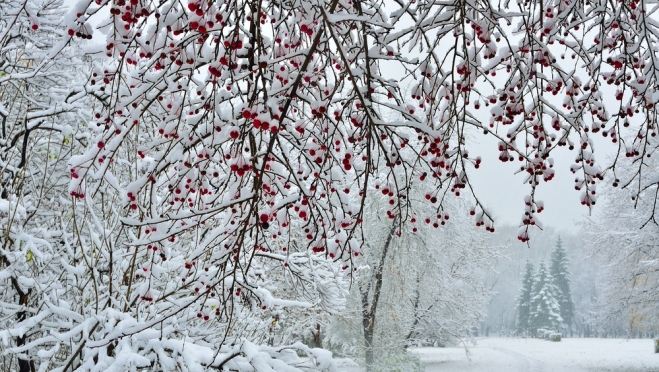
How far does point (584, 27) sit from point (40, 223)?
6393 mm

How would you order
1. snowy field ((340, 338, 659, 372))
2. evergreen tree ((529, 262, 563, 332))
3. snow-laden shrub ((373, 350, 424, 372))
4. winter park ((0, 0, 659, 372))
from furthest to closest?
evergreen tree ((529, 262, 563, 332)), snowy field ((340, 338, 659, 372)), snow-laden shrub ((373, 350, 424, 372)), winter park ((0, 0, 659, 372))

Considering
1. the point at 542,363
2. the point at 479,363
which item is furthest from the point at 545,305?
the point at 479,363

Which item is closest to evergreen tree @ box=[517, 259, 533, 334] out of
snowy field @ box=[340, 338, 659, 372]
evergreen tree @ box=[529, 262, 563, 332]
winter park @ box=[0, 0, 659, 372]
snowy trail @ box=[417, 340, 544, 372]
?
evergreen tree @ box=[529, 262, 563, 332]

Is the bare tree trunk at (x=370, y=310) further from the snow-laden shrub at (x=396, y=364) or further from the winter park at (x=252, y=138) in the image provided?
the winter park at (x=252, y=138)

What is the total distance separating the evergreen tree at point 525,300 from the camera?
4506cm

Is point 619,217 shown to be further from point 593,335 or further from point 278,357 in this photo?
point 593,335

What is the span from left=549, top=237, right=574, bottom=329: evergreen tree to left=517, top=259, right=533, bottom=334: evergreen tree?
2145mm

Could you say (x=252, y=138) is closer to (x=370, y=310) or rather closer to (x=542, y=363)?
(x=370, y=310)

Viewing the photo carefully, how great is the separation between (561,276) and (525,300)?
3.94 metres

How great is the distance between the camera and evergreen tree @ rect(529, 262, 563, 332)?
139ft

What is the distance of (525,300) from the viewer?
45.9m

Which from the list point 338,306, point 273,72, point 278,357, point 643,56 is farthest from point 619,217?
point 273,72

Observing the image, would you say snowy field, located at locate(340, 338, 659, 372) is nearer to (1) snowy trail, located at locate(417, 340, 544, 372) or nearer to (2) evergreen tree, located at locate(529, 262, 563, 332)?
(1) snowy trail, located at locate(417, 340, 544, 372)

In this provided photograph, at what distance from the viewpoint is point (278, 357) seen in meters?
3.19
